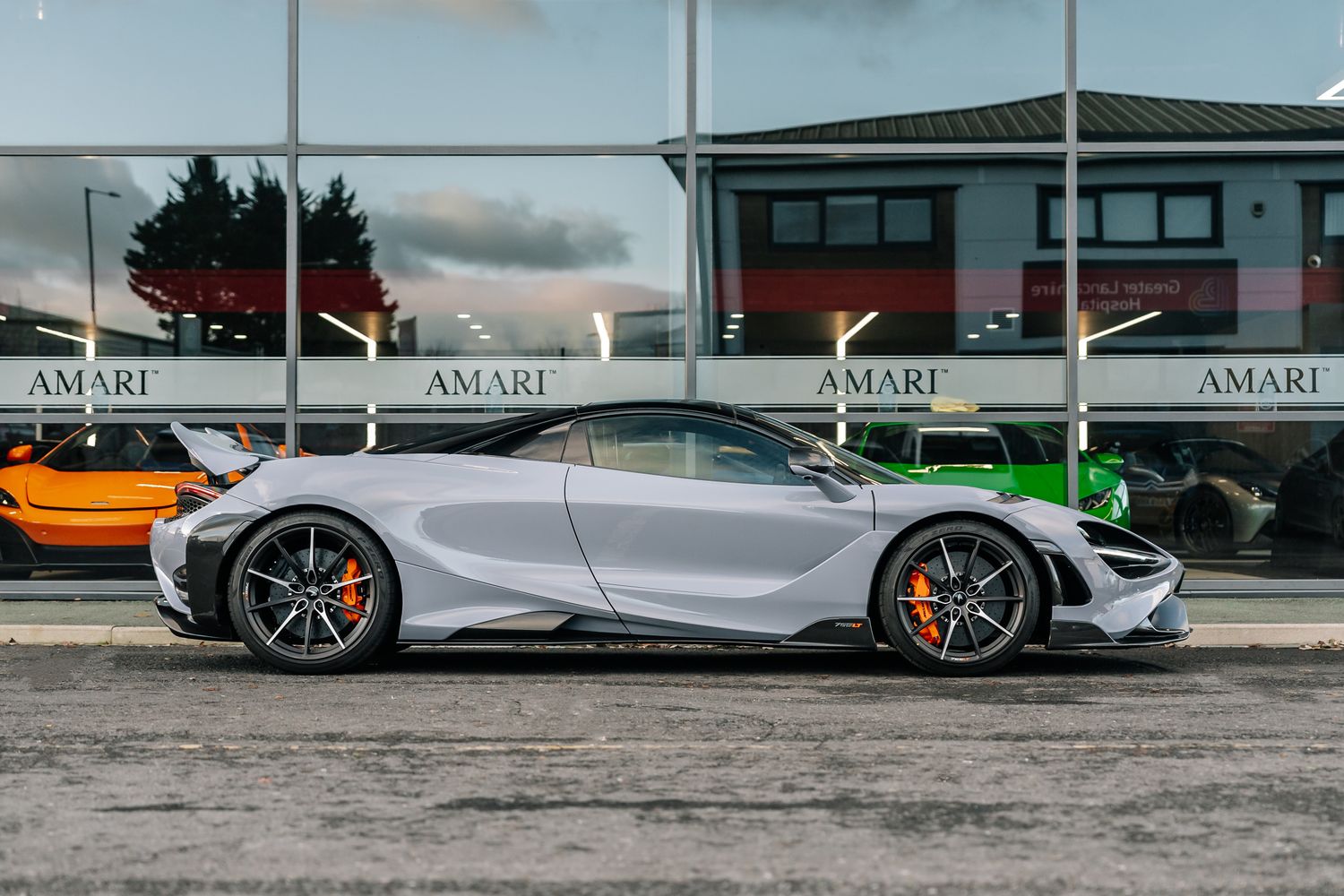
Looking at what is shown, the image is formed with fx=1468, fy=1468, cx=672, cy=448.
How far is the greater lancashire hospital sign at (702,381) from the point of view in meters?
10.5

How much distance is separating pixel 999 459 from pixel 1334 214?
3.07 metres

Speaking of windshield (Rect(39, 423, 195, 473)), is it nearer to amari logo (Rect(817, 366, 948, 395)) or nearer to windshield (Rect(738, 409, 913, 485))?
amari logo (Rect(817, 366, 948, 395))

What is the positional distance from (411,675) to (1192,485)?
6.20m

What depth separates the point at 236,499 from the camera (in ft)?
22.7

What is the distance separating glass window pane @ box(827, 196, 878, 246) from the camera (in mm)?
10625

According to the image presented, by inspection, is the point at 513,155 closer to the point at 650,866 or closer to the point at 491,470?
the point at 491,470

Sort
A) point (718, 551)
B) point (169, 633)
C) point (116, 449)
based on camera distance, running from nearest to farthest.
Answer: point (718, 551)
point (169, 633)
point (116, 449)

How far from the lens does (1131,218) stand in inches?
420

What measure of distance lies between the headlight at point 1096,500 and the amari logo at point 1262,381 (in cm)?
98

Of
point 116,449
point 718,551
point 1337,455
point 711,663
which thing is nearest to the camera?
point 718,551

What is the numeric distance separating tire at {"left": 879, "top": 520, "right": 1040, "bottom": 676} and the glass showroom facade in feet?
12.3

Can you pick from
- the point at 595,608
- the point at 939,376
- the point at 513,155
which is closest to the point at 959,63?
the point at 939,376

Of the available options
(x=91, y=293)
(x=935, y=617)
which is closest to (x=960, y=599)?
(x=935, y=617)

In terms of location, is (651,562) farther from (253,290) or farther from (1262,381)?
(1262,381)
